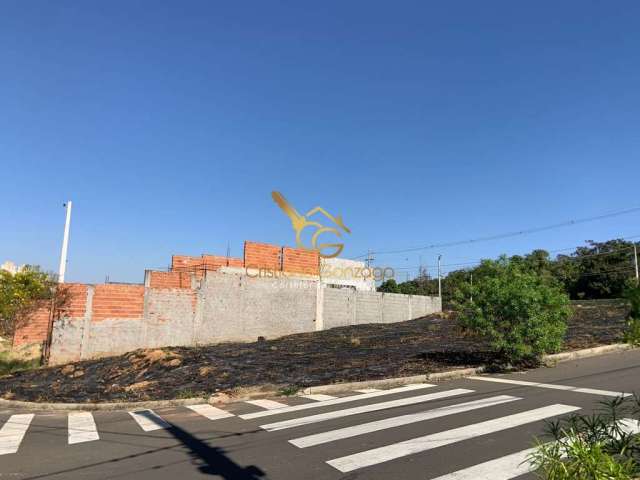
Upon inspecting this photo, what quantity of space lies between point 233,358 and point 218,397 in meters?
5.67

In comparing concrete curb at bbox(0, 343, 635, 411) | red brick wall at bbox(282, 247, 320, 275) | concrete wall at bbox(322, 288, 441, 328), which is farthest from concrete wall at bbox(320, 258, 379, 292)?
concrete curb at bbox(0, 343, 635, 411)

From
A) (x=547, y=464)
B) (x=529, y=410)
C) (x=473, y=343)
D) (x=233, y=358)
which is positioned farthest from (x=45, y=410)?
(x=473, y=343)

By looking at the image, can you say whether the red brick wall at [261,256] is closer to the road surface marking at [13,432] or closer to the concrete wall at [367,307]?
the concrete wall at [367,307]

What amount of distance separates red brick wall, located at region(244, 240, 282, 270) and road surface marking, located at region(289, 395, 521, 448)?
73.3ft

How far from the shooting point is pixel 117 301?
1938 centimetres

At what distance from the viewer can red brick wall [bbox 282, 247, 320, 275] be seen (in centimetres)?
3198

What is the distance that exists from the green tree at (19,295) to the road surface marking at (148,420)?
10.0 m

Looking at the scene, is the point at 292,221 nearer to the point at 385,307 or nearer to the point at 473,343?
the point at 385,307

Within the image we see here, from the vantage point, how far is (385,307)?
103 ft

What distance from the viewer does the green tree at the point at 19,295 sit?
1711cm

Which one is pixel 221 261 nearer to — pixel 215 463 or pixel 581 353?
pixel 581 353

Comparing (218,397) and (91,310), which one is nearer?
(218,397)

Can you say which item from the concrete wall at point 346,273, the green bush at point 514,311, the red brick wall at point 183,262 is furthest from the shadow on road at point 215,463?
the concrete wall at point 346,273

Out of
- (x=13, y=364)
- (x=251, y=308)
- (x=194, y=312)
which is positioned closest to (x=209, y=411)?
(x=13, y=364)
